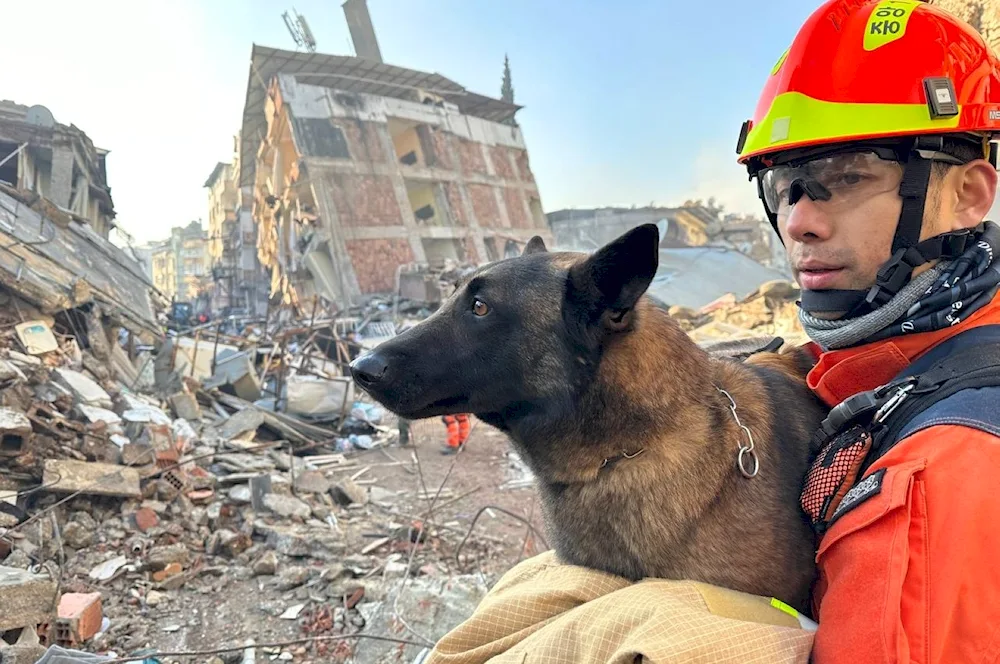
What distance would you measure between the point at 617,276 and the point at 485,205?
30.9 m

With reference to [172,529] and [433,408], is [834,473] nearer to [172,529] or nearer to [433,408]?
[433,408]

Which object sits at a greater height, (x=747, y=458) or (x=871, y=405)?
(x=871, y=405)

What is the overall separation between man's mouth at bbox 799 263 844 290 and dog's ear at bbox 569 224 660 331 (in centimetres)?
42

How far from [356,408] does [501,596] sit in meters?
11.6

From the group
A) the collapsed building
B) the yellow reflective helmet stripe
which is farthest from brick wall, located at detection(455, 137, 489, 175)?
the yellow reflective helmet stripe

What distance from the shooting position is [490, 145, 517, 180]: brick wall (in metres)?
34.0

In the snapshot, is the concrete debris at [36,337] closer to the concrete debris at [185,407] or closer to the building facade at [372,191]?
the concrete debris at [185,407]

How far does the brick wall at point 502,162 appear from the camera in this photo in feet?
112

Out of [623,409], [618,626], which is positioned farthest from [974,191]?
[618,626]

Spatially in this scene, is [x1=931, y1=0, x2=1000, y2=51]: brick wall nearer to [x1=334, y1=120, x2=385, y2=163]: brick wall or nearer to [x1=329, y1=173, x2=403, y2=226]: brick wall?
[x1=329, y1=173, x2=403, y2=226]: brick wall

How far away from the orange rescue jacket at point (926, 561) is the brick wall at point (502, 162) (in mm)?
33849

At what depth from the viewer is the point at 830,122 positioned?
1.60 m

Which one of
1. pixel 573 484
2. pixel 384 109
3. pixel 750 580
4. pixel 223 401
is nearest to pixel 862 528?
pixel 750 580

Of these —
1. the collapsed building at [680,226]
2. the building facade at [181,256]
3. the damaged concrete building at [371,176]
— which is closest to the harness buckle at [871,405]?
the damaged concrete building at [371,176]
